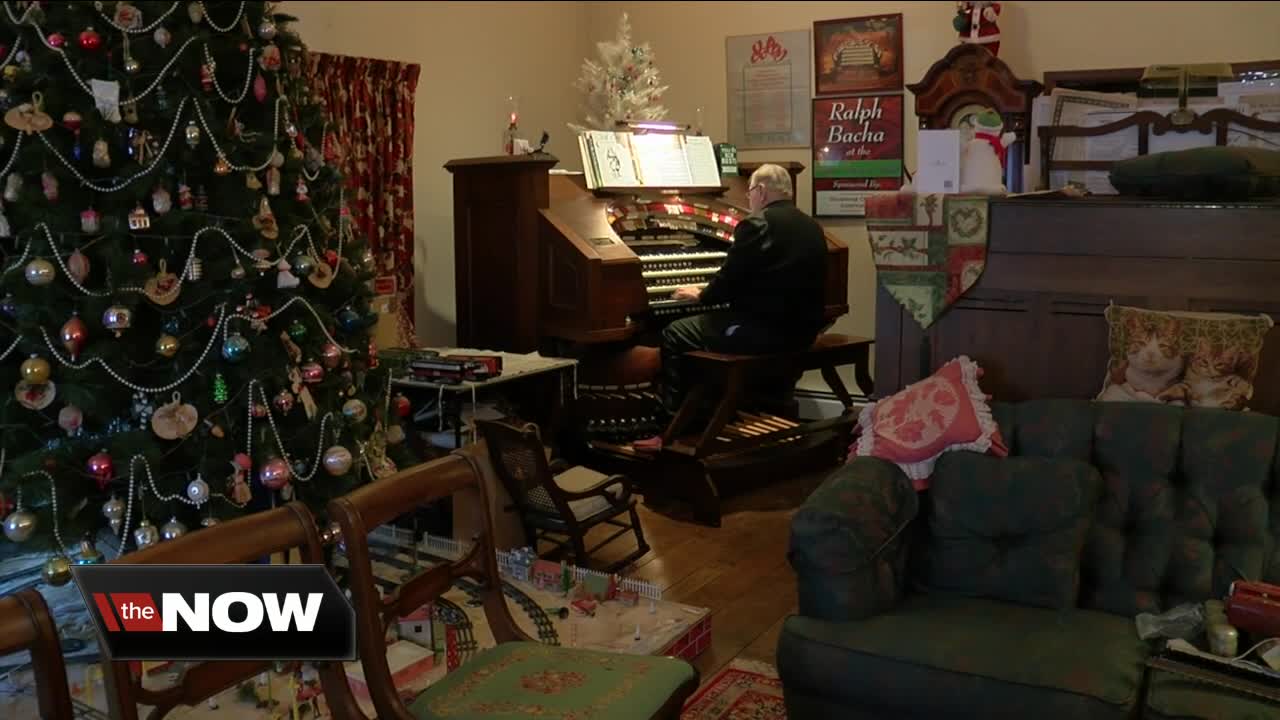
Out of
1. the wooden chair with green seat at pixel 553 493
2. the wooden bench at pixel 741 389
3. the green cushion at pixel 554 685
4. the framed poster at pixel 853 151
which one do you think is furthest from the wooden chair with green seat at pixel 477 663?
the framed poster at pixel 853 151

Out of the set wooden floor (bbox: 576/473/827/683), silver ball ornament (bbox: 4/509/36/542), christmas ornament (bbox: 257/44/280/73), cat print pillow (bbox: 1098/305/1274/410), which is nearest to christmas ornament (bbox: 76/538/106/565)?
silver ball ornament (bbox: 4/509/36/542)

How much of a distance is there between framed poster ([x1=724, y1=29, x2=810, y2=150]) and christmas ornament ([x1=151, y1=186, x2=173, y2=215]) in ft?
13.2

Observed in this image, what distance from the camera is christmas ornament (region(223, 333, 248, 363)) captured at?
106 inches

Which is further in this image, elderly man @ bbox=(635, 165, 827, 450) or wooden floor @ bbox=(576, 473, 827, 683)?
elderly man @ bbox=(635, 165, 827, 450)

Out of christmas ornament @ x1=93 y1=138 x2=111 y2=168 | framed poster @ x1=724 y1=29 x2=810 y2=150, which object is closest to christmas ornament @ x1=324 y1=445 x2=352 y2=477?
christmas ornament @ x1=93 y1=138 x2=111 y2=168

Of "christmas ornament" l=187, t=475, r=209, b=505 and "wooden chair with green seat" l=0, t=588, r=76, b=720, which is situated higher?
"wooden chair with green seat" l=0, t=588, r=76, b=720

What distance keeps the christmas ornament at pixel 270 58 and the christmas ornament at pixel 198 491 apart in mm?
1105

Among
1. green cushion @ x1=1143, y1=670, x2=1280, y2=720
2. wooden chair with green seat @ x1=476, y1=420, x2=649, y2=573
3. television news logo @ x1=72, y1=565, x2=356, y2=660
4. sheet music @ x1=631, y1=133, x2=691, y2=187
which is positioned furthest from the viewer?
sheet music @ x1=631, y1=133, x2=691, y2=187

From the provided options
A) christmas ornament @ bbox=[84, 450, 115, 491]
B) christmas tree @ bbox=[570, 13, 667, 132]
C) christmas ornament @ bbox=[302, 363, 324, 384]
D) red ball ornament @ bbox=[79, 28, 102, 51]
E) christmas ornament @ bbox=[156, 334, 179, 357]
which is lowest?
christmas ornament @ bbox=[84, 450, 115, 491]

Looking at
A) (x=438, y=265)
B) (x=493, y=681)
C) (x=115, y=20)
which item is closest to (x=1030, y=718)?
(x=493, y=681)

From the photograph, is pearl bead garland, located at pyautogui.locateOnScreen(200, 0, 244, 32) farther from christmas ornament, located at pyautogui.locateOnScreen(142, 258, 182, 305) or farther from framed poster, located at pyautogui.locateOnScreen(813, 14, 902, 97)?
framed poster, located at pyautogui.locateOnScreen(813, 14, 902, 97)

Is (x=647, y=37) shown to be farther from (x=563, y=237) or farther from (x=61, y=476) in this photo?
(x=61, y=476)

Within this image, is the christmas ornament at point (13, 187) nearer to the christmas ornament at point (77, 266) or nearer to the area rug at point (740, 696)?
the christmas ornament at point (77, 266)

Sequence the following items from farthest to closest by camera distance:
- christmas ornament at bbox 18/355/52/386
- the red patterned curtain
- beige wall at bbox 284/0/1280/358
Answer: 1. beige wall at bbox 284/0/1280/358
2. the red patterned curtain
3. christmas ornament at bbox 18/355/52/386
